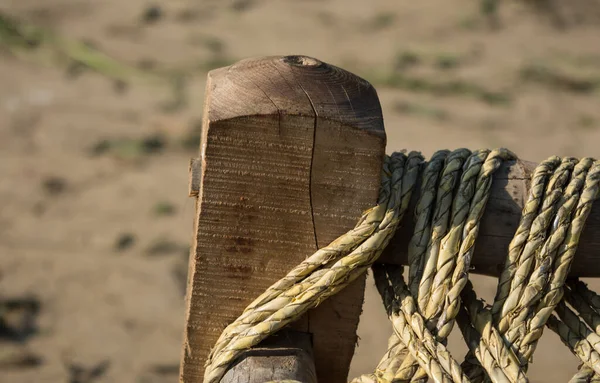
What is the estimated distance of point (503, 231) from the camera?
4.50ft

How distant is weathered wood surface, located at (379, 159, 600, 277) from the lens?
1372mm

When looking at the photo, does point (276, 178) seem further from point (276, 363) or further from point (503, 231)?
point (503, 231)

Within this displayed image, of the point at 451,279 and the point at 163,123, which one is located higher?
the point at 451,279

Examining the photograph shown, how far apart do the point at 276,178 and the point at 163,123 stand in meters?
5.00

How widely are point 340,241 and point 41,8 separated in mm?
7287

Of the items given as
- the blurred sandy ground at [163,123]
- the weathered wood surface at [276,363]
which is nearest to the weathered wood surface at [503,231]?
the weathered wood surface at [276,363]

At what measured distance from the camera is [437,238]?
4.37 ft

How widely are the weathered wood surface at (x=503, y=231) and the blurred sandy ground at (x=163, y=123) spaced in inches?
104

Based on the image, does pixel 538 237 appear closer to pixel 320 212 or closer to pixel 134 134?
pixel 320 212

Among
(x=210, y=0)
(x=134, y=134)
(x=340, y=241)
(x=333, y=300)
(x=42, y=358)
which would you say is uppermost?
(x=210, y=0)

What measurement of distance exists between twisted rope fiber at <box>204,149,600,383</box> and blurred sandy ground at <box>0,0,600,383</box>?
2.65 metres

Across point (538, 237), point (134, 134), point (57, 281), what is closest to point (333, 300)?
point (538, 237)

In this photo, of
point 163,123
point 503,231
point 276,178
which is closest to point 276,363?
point 276,178

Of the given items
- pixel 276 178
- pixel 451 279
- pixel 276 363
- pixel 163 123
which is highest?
pixel 276 178
